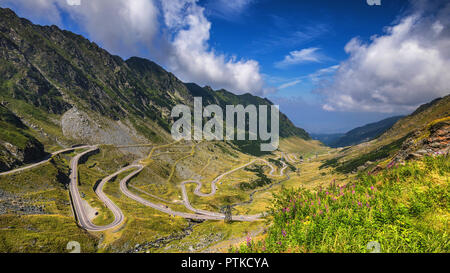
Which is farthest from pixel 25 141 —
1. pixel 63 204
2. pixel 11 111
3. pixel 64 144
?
pixel 11 111

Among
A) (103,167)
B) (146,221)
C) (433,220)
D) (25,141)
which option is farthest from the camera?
(103,167)

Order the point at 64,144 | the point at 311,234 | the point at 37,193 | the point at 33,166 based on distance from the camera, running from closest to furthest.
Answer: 1. the point at 311,234
2. the point at 37,193
3. the point at 33,166
4. the point at 64,144

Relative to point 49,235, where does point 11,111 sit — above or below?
above

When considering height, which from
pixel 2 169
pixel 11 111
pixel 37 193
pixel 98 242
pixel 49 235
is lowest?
pixel 98 242

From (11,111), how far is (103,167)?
105 meters

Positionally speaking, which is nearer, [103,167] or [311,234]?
[311,234]

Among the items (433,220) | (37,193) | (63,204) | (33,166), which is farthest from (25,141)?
(433,220)

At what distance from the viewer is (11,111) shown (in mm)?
170000

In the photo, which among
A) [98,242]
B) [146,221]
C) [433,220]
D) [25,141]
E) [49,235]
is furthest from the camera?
[25,141]

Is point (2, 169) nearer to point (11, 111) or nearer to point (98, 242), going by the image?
point (98, 242)

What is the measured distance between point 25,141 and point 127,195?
70432 millimetres

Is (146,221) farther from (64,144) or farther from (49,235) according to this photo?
(64,144)
